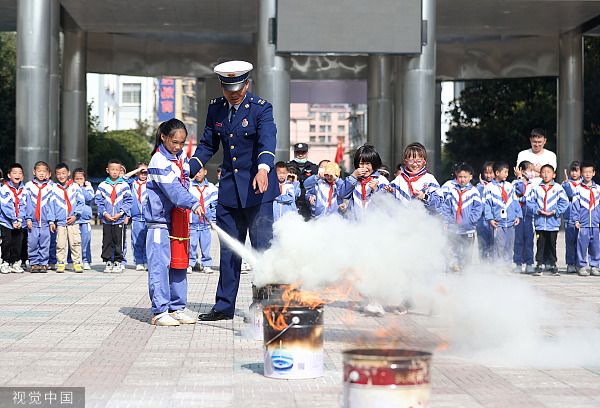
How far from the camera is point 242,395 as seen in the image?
A: 5062mm

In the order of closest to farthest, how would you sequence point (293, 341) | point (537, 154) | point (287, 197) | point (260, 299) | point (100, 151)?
point (293, 341), point (260, 299), point (287, 197), point (537, 154), point (100, 151)

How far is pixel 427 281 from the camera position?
7.53m

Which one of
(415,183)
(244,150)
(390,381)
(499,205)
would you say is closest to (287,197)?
(499,205)

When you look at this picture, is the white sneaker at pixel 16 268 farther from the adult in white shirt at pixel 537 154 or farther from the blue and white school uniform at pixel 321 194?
the adult in white shirt at pixel 537 154

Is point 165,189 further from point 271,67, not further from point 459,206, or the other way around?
point 271,67

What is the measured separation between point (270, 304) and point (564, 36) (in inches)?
1032

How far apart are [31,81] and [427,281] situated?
16.4 metres

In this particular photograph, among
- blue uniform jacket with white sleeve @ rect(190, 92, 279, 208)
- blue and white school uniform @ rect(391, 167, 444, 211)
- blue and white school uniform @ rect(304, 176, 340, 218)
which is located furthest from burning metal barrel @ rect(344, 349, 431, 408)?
blue and white school uniform @ rect(304, 176, 340, 218)

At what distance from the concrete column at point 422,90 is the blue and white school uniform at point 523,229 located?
6.31 meters

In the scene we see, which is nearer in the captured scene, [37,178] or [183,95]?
[37,178]

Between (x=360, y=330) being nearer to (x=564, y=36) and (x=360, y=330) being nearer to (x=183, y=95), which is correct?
(x=564, y=36)

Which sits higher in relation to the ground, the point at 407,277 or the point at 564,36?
the point at 564,36

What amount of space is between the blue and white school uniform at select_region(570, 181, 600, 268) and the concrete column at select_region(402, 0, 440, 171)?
674 centimetres

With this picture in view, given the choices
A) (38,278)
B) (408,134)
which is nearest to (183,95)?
(408,134)
